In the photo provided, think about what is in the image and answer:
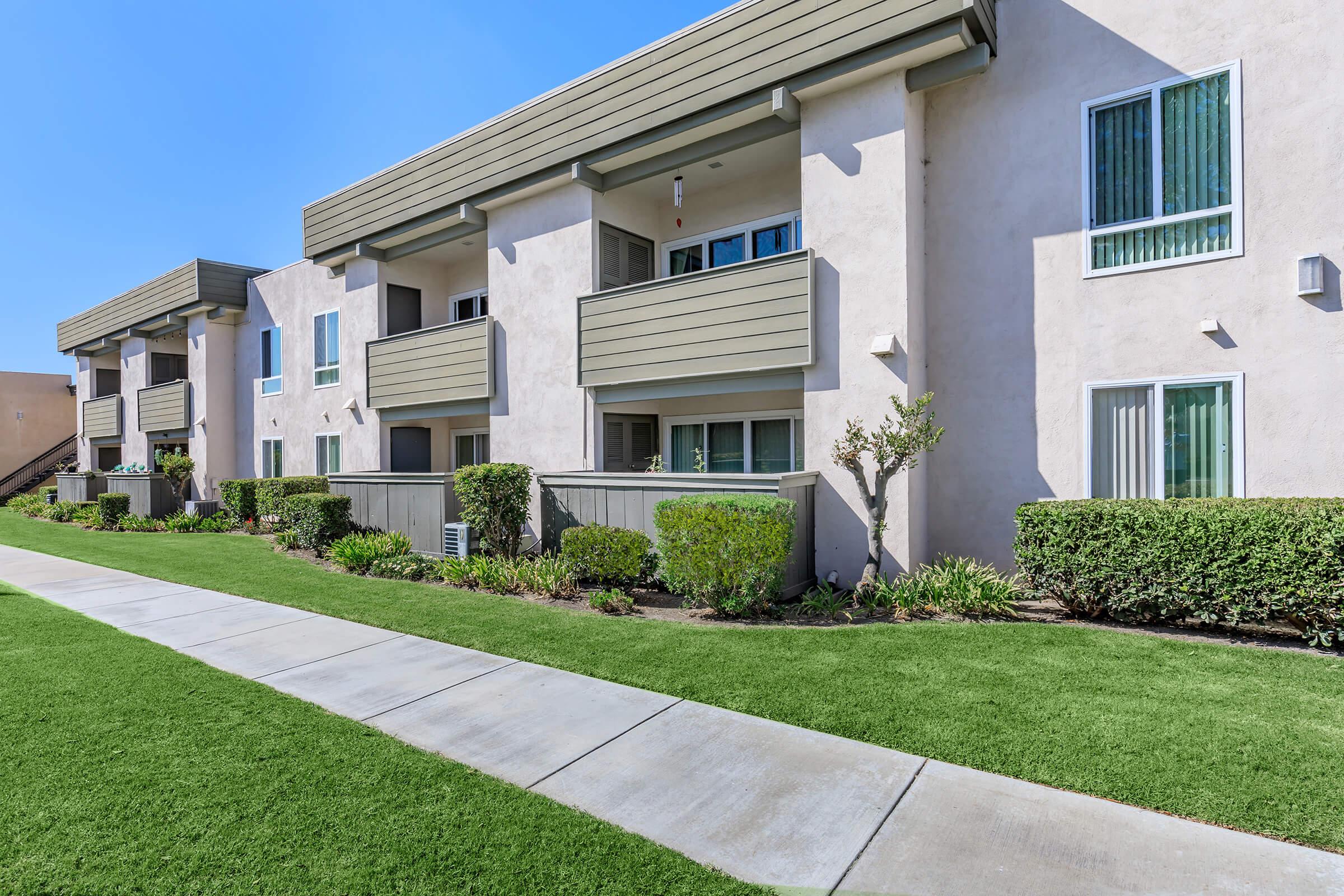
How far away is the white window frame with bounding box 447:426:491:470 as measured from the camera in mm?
16766

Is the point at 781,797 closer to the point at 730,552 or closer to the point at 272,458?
the point at 730,552

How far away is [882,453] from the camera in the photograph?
27.1 feet

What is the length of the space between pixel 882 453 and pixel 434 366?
10.4m

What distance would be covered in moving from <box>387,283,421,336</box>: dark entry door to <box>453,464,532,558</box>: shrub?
22.9ft

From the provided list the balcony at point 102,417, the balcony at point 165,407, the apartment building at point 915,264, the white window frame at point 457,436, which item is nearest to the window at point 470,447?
the white window frame at point 457,436

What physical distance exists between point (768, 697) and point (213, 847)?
11.8 ft

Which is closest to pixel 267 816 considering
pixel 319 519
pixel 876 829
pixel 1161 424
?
pixel 876 829

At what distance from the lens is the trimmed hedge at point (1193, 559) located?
5945 millimetres

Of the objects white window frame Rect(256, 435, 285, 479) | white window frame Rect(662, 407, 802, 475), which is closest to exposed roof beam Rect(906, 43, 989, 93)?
white window frame Rect(662, 407, 802, 475)

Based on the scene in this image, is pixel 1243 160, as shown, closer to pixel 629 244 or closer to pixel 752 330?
pixel 752 330

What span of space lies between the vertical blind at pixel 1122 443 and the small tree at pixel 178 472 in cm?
2205

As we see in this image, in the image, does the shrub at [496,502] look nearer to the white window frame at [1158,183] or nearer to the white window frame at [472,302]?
the white window frame at [472,302]

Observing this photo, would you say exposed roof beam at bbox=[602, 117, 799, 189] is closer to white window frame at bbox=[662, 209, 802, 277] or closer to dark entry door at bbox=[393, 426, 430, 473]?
white window frame at bbox=[662, 209, 802, 277]

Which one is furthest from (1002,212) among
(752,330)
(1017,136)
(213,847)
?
(213,847)
